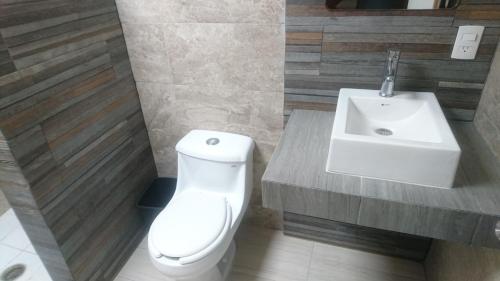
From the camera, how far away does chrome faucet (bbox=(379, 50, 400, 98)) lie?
1.16 meters

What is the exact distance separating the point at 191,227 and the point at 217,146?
0.43m

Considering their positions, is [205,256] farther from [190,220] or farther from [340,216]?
[340,216]

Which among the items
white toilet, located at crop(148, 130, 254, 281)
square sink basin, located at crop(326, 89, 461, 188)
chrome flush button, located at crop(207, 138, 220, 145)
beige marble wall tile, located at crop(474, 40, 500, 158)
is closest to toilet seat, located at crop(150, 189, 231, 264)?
white toilet, located at crop(148, 130, 254, 281)

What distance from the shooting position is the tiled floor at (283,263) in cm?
168

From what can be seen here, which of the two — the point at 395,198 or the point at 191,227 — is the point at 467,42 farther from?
the point at 191,227

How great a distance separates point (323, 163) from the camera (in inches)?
42.9

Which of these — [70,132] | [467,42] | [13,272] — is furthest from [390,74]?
[13,272]

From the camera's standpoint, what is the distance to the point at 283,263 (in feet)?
5.81

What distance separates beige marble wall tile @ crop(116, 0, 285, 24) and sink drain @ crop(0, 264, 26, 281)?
5.10ft

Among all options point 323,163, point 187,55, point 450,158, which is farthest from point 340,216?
point 187,55

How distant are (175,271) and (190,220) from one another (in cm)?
25

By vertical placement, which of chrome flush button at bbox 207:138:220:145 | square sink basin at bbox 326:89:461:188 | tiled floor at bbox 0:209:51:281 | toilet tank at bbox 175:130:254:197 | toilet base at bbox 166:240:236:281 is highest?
square sink basin at bbox 326:89:461:188

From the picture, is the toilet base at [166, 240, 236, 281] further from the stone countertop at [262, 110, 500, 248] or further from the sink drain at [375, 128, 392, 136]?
the sink drain at [375, 128, 392, 136]

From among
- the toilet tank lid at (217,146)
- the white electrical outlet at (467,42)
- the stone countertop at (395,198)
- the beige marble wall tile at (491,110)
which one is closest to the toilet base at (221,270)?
the toilet tank lid at (217,146)
